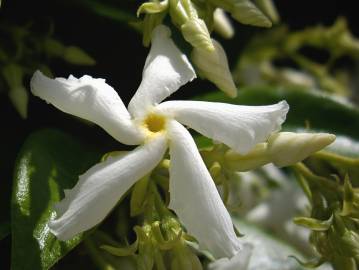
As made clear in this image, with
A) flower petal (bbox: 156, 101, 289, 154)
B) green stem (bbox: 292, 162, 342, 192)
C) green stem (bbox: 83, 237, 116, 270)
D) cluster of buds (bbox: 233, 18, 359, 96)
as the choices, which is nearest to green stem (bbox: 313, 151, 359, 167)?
green stem (bbox: 292, 162, 342, 192)

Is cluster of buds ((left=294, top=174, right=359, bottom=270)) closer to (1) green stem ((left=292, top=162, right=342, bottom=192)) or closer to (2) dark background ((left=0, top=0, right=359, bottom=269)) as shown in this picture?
(1) green stem ((left=292, top=162, right=342, bottom=192))

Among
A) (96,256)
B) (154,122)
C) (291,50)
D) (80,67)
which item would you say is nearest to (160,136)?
(154,122)

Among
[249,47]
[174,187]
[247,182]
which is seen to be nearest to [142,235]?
[174,187]

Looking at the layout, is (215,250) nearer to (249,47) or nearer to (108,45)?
(108,45)

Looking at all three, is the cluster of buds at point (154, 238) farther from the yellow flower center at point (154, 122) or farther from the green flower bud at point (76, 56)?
the green flower bud at point (76, 56)

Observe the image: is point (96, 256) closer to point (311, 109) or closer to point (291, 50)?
point (311, 109)
